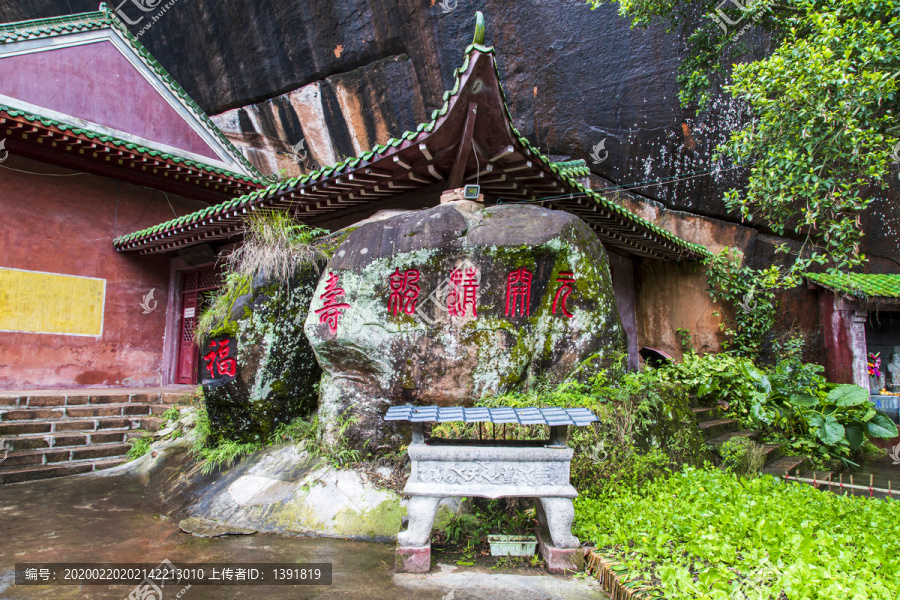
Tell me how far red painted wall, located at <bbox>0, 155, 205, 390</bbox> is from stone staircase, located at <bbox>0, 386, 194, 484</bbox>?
1.10 metres

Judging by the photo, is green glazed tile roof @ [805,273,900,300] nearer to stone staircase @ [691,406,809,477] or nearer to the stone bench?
stone staircase @ [691,406,809,477]

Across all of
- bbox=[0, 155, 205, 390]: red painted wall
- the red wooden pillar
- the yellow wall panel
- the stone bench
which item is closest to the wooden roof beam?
the stone bench

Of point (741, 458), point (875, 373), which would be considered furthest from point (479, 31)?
point (875, 373)

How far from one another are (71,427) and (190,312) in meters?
3.38

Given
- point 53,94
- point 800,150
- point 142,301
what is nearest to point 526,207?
point 800,150

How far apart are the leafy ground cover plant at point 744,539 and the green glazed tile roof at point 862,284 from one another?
20.0 ft

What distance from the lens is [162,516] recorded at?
5.15m

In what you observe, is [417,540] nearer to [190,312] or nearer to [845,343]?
[190,312]

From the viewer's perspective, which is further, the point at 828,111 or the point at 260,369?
the point at 260,369

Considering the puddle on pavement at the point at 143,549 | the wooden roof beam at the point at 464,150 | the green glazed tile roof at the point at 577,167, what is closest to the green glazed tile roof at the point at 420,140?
the wooden roof beam at the point at 464,150

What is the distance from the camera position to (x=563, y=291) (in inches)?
205

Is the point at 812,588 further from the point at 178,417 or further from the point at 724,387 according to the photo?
the point at 178,417

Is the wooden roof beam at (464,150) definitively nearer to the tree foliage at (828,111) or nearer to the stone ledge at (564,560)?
the tree foliage at (828,111)

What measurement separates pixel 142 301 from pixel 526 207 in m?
8.63
